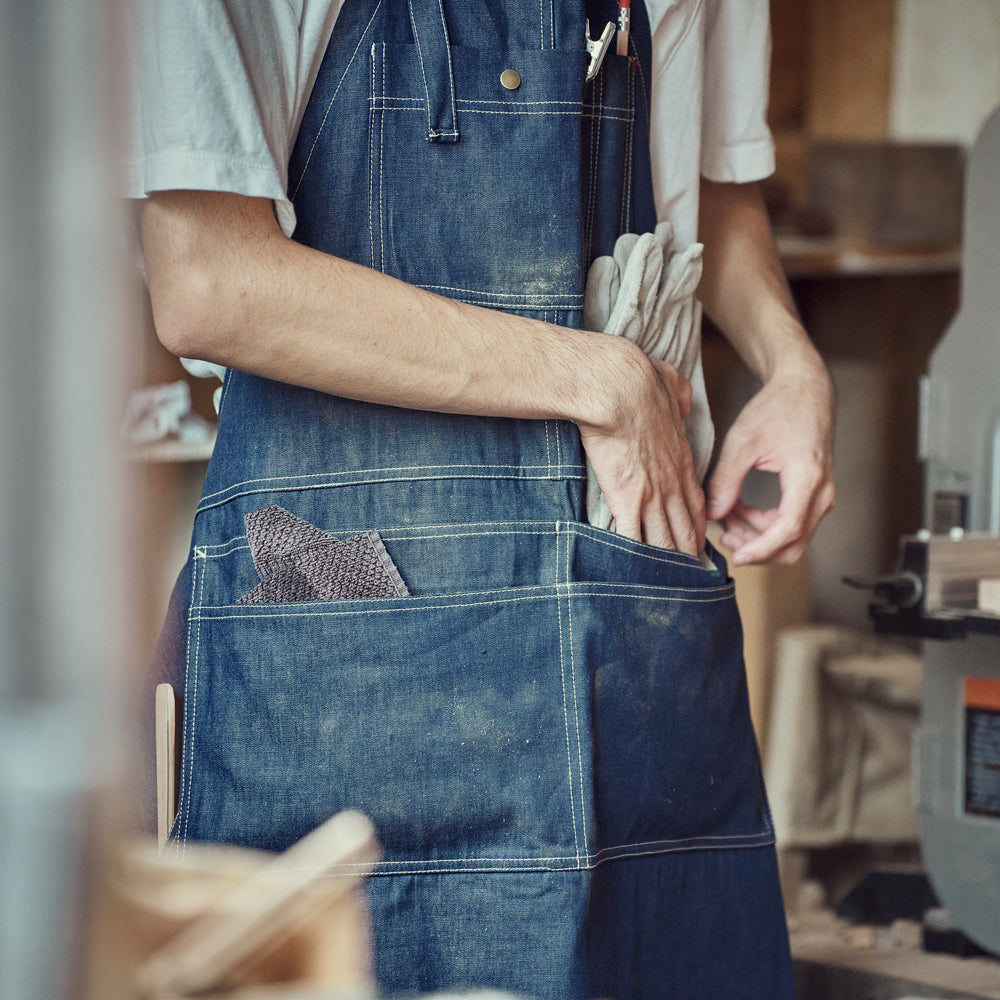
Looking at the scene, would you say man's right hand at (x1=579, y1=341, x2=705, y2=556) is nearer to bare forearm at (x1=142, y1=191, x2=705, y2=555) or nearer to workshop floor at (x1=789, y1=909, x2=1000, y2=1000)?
bare forearm at (x1=142, y1=191, x2=705, y2=555)

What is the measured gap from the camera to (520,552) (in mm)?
848

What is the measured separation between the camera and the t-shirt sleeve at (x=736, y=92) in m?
1.15

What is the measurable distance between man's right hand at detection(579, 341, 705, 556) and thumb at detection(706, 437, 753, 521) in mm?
129

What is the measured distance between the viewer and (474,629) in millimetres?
820

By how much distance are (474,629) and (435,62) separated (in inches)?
16.5

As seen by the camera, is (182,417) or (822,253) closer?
(182,417)

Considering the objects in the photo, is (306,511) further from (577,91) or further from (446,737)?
(577,91)

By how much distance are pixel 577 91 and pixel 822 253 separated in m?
2.49

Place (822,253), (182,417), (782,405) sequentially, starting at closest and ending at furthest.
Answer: (782,405) → (182,417) → (822,253)

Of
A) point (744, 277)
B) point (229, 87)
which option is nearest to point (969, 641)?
point (744, 277)

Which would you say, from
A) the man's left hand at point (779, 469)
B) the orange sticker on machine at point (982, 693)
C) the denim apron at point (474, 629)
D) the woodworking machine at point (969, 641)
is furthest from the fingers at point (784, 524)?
the orange sticker on machine at point (982, 693)

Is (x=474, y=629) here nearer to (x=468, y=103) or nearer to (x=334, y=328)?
(x=334, y=328)

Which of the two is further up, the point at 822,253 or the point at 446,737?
the point at 822,253

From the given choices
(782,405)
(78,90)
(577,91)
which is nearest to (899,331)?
(782,405)
